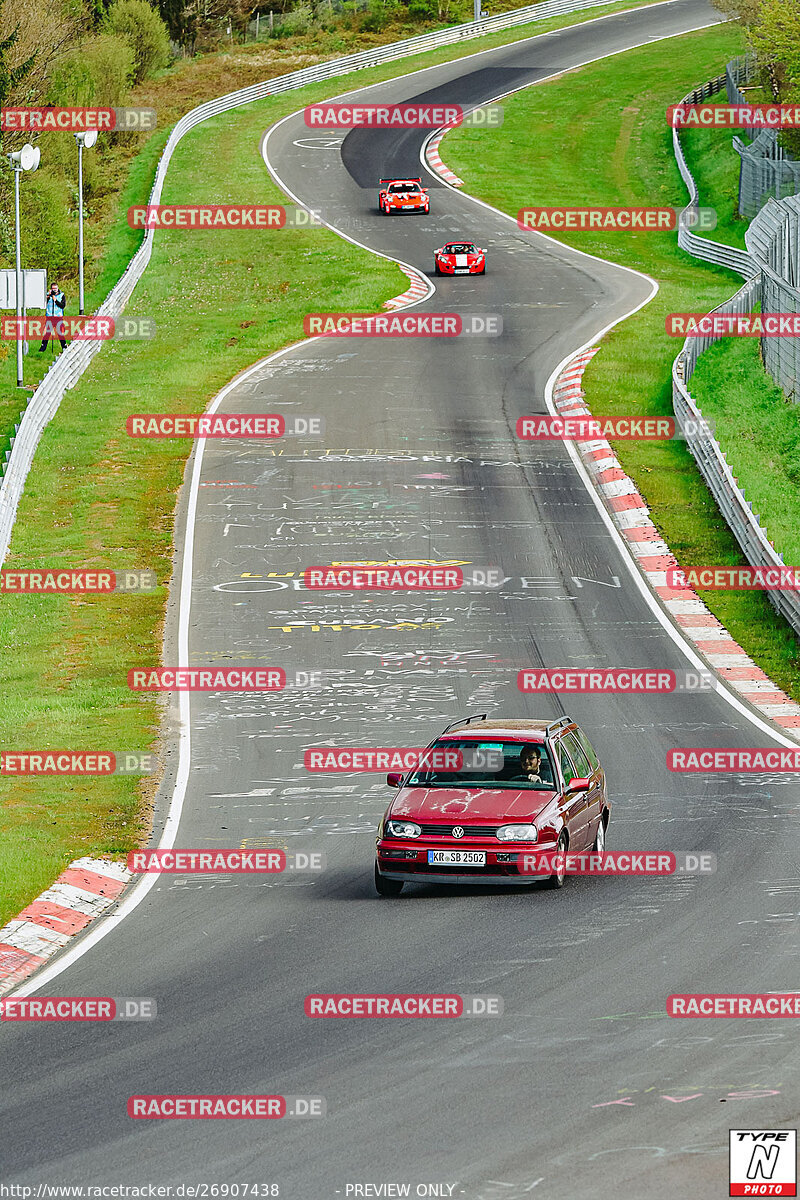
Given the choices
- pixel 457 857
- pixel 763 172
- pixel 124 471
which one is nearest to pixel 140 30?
pixel 763 172

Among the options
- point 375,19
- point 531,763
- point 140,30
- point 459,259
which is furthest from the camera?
point 375,19

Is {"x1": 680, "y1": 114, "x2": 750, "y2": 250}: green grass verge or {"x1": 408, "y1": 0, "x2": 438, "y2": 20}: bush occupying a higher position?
{"x1": 408, "y1": 0, "x2": 438, "y2": 20}: bush

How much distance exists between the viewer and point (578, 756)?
15273 millimetres

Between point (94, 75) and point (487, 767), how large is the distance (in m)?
70.6

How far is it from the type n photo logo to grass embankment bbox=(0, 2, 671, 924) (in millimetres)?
7363

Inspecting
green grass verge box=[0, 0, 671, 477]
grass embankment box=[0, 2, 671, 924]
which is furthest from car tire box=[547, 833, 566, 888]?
green grass verge box=[0, 0, 671, 477]

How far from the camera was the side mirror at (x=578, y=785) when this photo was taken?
14372 millimetres

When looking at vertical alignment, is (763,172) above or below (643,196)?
above

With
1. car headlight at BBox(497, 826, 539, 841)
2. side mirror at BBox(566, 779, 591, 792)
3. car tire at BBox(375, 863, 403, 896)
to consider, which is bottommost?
car tire at BBox(375, 863, 403, 896)

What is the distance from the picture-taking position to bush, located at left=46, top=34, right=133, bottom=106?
72188 millimetres

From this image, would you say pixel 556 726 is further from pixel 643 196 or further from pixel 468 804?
pixel 643 196

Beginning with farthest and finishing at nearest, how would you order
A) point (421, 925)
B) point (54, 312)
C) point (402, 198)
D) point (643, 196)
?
point (643, 196) → point (402, 198) → point (54, 312) → point (421, 925)

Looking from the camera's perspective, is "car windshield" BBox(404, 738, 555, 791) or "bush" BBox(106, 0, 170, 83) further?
"bush" BBox(106, 0, 170, 83)

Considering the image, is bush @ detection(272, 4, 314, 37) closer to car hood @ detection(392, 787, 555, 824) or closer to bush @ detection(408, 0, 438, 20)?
bush @ detection(408, 0, 438, 20)
